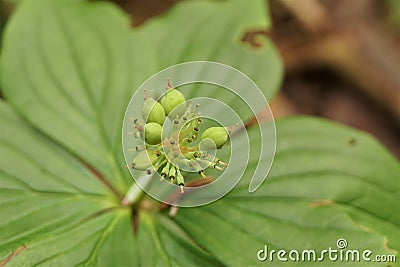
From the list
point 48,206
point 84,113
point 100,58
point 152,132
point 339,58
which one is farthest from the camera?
point 339,58

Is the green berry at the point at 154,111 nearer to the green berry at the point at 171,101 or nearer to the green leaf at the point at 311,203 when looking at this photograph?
the green berry at the point at 171,101

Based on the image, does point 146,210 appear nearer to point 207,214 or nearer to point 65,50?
point 207,214

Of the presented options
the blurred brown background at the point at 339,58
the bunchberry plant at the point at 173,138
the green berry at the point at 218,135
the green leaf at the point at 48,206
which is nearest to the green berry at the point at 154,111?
the bunchberry plant at the point at 173,138

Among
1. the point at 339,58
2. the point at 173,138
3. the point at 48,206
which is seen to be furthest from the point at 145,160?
the point at 339,58

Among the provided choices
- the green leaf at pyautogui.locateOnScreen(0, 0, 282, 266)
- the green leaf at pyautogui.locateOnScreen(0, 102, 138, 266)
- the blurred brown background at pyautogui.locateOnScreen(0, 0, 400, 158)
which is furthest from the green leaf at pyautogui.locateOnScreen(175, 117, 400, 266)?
the blurred brown background at pyautogui.locateOnScreen(0, 0, 400, 158)

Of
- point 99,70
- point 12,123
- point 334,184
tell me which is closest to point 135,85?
point 99,70

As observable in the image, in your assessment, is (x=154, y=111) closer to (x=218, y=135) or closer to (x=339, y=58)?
(x=218, y=135)
